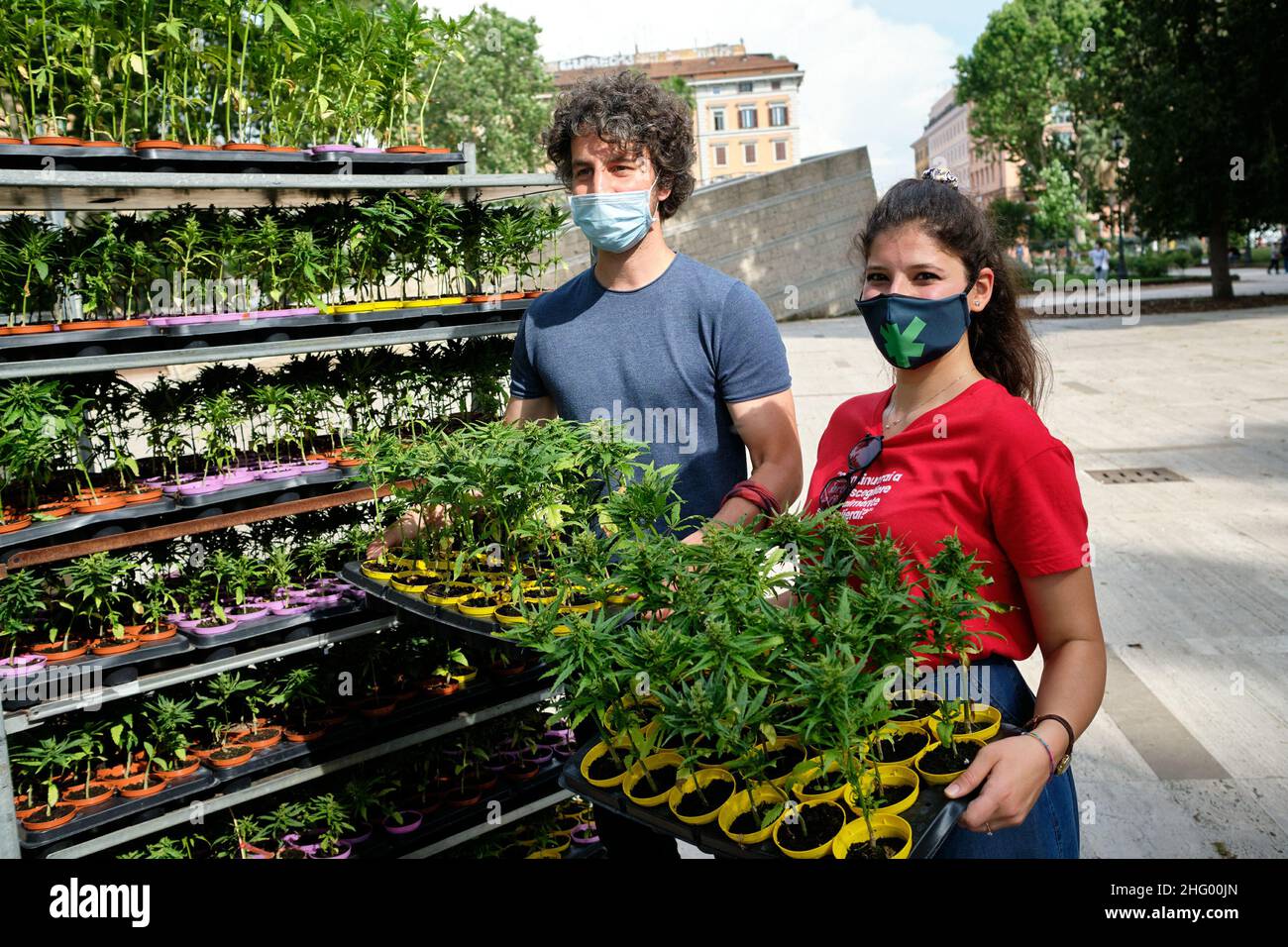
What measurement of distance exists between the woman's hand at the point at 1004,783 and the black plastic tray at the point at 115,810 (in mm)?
2335

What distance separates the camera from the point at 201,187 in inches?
117

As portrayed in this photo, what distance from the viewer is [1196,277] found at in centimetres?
3569

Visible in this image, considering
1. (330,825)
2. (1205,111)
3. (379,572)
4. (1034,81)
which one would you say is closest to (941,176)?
(379,572)

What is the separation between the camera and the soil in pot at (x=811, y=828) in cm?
161

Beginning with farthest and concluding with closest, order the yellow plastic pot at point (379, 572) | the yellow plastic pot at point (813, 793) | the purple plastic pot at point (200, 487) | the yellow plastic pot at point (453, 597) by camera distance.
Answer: the purple plastic pot at point (200, 487) → the yellow plastic pot at point (379, 572) → the yellow plastic pot at point (453, 597) → the yellow plastic pot at point (813, 793)

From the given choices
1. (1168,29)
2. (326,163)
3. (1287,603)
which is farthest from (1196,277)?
(326,163)

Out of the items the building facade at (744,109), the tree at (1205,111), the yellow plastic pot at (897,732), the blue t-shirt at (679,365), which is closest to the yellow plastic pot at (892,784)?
the yellow plastic pot at (897,732)

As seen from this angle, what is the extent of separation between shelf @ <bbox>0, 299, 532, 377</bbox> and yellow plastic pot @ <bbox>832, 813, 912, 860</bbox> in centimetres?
228

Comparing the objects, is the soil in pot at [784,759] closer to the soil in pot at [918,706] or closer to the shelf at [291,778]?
the soil in pot at [918,706]

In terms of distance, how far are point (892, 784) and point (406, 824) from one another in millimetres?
2247

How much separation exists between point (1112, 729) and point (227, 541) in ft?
11.9

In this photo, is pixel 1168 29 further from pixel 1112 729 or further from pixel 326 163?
pixel 326 163

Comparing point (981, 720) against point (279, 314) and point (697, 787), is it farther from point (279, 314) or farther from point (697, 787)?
point (279, 314)
